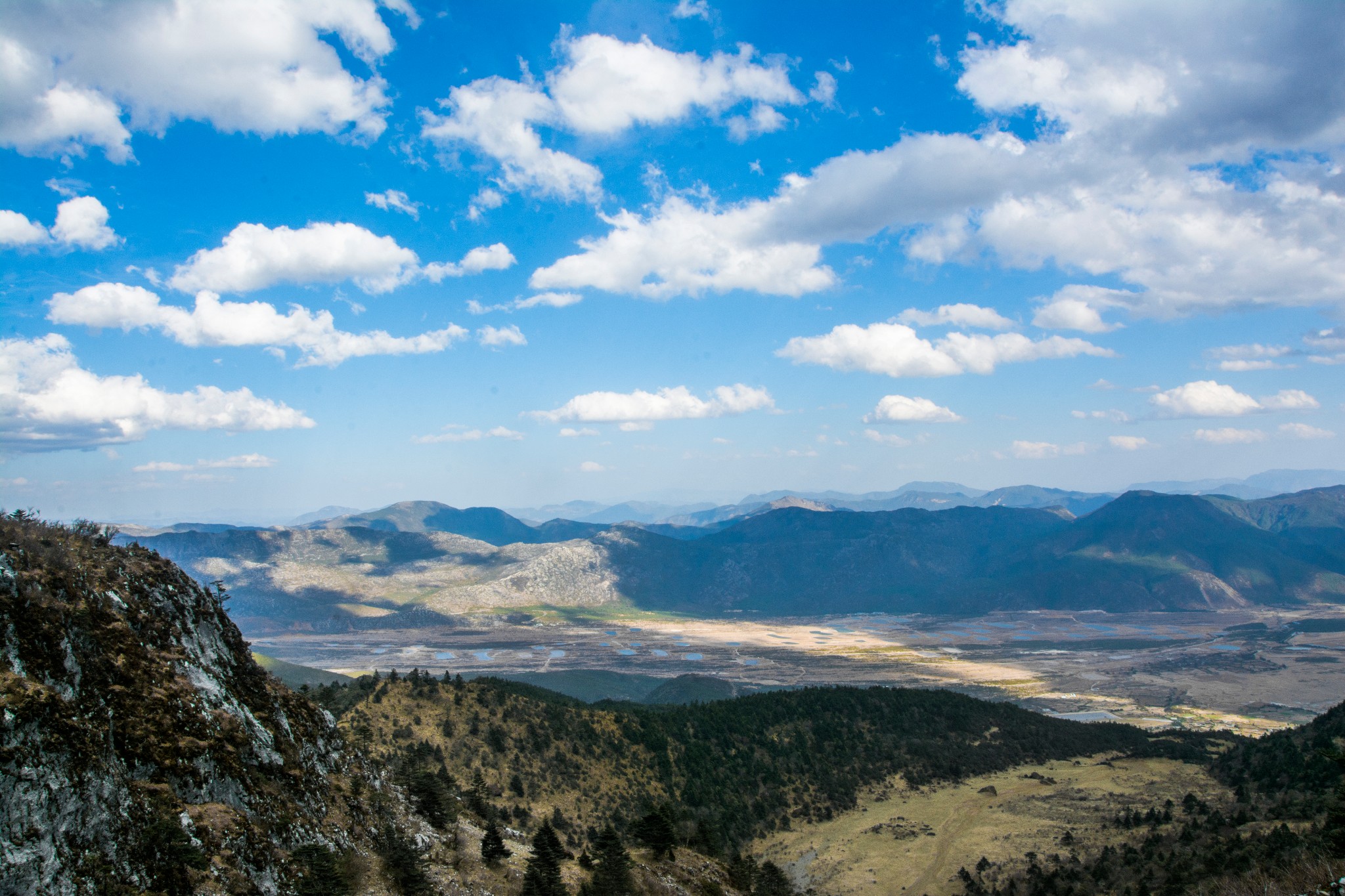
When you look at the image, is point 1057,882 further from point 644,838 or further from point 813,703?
point 813,703

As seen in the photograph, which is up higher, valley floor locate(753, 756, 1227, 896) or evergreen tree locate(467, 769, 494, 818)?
evergreen tree locate(467, 769, 494, 818)

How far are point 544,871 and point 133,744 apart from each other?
17.8 meters

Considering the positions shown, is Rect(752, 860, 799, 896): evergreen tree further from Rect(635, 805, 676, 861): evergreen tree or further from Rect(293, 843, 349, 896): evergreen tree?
Rect(293, 843, 349, 896): evergreen tree

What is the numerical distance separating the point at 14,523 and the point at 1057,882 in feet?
187

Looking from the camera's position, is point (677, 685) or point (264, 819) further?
point (677, 685)

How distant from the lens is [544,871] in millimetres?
28766

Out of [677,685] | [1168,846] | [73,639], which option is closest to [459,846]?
[73,639]

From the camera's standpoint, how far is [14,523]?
19922mm

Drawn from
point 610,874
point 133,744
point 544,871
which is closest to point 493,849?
point 544,871

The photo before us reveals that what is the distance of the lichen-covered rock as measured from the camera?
13.7 m

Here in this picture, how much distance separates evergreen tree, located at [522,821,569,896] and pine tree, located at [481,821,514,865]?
4.10ft

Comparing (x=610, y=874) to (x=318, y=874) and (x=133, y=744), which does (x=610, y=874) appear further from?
(x=133, y=744)

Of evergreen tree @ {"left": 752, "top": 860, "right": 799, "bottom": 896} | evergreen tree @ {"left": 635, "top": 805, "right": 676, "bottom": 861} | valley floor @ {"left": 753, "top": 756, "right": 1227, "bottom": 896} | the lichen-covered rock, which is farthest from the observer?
valley floor @ {"left": 753, "top": 756, "right": 1227, "bottom": 896}

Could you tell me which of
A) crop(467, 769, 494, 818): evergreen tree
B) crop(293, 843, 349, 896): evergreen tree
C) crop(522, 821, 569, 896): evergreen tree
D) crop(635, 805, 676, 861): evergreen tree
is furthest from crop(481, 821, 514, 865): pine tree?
crop(635, 805, 676, 861): evergreen tree
